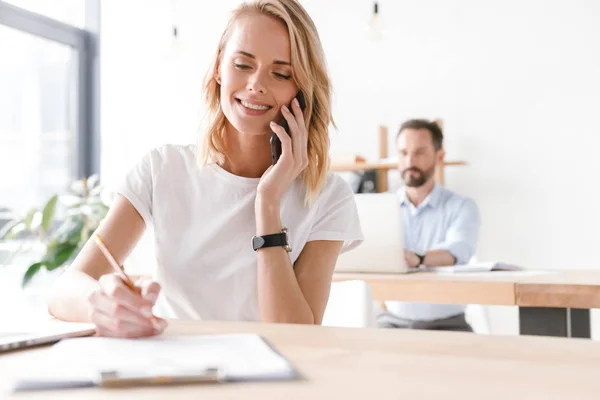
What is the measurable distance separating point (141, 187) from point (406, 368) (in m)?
0.93

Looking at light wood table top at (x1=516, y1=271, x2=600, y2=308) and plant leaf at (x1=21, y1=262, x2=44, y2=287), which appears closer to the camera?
light wood table top at (x1=516, y1=271, x2=600, y2=308)

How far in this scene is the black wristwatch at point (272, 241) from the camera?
1346 millimetres

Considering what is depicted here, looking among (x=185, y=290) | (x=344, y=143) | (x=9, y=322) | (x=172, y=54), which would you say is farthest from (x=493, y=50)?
(x=9, y=322)

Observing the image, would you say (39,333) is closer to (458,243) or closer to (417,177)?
→ (458,243)

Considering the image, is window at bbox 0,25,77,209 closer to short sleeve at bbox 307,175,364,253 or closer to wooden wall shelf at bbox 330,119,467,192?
wooden wall shelf at bbox 330,119,467,192

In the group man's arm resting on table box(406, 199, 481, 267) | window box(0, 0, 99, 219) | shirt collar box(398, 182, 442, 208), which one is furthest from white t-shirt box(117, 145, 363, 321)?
window box(0, 0, 99, 219)

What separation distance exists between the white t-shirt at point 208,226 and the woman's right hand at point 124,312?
55 cm

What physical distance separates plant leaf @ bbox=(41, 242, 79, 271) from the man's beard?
177cm

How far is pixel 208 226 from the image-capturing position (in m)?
1.45

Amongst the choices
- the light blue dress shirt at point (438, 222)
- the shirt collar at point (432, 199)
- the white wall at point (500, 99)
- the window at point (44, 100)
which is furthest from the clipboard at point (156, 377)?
the window at point (44, 100)

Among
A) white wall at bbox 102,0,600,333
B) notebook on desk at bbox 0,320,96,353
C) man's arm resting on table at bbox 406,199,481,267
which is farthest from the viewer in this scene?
white wall at bbox 102,0,600,333

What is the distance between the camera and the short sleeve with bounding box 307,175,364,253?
1.48 meters

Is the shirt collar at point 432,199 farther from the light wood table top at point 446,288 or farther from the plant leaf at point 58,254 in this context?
the plant leaf at point 58,254

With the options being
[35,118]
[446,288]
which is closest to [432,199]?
[446,288]
